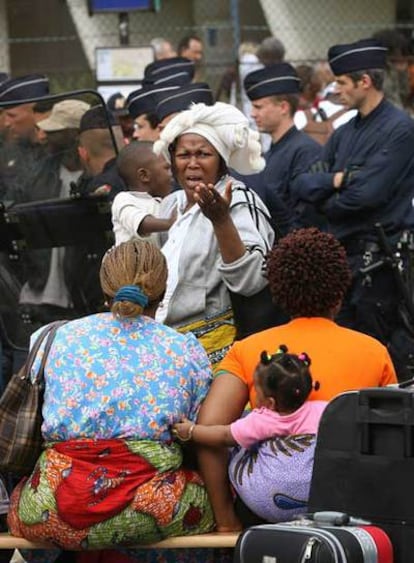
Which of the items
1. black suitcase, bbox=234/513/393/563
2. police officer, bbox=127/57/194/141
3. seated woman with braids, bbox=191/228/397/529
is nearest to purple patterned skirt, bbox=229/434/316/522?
seated woman with braids, bbox=191/228/397/529

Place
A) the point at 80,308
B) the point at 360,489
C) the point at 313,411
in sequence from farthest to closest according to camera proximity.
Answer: the point at 80,308, the point at 313,411, the point at 360,489

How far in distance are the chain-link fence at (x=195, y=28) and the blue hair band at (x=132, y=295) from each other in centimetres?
878

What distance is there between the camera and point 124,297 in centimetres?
553

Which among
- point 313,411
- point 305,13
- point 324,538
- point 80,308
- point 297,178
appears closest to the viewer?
point 324,538

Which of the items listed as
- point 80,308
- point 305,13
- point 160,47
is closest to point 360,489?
point 80,308

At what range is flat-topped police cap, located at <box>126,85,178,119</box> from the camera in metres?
9.11

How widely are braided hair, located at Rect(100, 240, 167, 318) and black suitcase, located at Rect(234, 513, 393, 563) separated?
110 cm

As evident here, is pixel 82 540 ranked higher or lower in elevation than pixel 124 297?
lower

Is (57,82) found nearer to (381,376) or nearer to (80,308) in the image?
(80,308)

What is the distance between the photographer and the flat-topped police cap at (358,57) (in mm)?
8508

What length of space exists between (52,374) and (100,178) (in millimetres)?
2410

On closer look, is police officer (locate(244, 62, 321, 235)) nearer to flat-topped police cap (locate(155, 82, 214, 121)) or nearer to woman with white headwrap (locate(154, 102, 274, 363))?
flat-topped police cap (locate(155, 82, 214, 121))

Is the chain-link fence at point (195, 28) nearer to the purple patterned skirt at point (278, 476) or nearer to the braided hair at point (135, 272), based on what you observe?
the braided hair at point (135, 272)

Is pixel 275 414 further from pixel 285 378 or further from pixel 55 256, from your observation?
pixel 55 256
